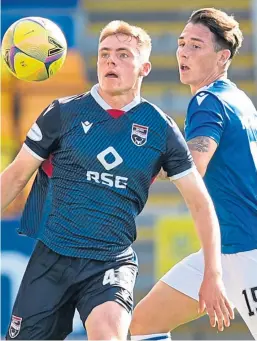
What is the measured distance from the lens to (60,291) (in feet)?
16.3

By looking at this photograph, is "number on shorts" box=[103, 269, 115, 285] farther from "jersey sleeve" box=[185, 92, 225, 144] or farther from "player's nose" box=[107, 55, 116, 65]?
"player's nose" box=[107, 55, 116, 65]

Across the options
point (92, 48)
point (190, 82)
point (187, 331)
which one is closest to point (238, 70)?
point (92, 48)

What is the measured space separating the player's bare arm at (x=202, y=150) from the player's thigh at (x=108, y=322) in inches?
37.8

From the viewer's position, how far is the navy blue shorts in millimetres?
4910

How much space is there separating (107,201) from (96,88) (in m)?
0.66

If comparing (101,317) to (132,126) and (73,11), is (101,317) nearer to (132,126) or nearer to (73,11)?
(132,126)

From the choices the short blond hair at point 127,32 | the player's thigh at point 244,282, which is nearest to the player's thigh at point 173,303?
the player's thigh at point 244,282

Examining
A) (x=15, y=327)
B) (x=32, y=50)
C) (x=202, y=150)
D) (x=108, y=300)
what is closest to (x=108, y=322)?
(x=108, y=300)

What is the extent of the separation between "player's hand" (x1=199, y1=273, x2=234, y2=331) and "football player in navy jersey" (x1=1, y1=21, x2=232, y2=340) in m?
0.02

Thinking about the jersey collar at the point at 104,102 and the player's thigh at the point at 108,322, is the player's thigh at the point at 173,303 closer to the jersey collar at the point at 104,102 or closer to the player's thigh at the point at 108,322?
the player's thigh at the point at 108,322

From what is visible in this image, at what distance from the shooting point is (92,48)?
1444cm

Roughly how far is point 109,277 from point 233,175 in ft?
3.60

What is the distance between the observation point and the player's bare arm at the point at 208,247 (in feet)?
15.7

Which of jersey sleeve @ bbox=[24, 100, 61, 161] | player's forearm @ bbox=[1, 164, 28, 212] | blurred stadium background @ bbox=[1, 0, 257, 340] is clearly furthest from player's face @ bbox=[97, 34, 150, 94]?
blurred stadium background @ bbox=[1, 0, 257, 340]
